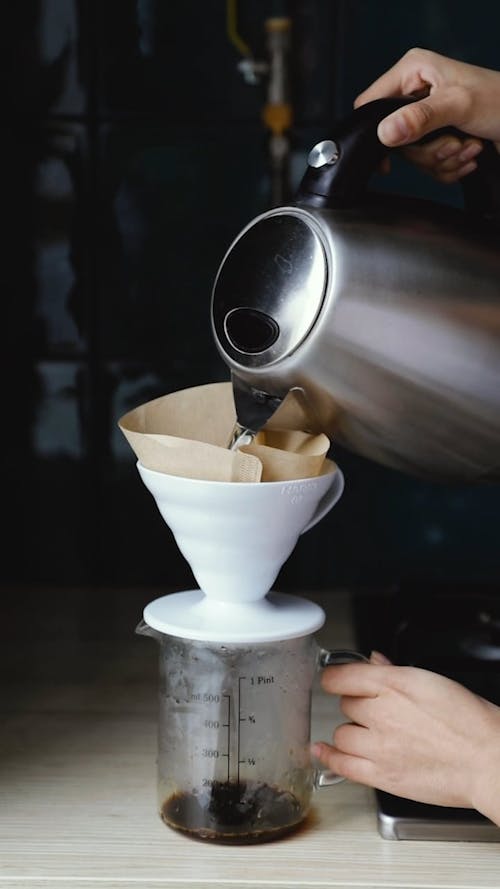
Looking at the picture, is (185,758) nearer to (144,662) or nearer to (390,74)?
(144,662)

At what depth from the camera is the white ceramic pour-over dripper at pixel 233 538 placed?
2.31ft

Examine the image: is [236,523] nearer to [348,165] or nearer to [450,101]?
[348,165]

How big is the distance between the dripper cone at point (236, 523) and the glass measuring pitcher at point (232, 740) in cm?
4

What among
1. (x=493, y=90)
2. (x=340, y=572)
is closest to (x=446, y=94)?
(x=493, y=90)

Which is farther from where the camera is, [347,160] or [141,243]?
[141,243]

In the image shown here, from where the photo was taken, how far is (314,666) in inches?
30.5

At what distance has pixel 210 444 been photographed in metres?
0.77

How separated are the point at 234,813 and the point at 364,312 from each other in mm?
337

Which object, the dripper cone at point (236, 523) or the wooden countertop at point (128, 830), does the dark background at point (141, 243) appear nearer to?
the wooden countertop at point (128, 830)

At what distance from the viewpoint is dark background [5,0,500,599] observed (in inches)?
48.7

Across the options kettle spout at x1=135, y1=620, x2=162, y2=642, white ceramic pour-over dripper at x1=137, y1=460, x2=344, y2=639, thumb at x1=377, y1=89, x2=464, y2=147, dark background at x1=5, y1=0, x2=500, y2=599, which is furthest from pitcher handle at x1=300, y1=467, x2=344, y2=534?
dark background at x1=5, y1=0, x2=500, y2=599

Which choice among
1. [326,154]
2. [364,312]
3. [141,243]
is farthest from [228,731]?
[141,243]

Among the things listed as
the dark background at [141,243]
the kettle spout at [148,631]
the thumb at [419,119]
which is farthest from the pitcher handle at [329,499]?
the dark background at [141,243]

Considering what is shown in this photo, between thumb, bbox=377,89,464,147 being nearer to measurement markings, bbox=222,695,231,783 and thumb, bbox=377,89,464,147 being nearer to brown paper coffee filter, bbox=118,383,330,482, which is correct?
brown paper coffee filter, bbox=118,383,330,482
